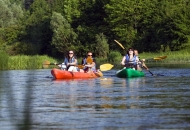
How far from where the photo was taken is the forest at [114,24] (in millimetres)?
53281

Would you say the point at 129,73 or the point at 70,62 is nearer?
the point at 129,73

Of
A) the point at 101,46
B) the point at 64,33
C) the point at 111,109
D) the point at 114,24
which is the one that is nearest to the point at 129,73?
the point at 111,109

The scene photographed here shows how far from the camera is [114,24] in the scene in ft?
200

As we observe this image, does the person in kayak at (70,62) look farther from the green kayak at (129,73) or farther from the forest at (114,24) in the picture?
the forest at (114,24)

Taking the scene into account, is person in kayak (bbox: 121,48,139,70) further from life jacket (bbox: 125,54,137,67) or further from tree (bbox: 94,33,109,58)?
tree (bbox: 94,33,109,58)

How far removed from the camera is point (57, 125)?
9.02 m

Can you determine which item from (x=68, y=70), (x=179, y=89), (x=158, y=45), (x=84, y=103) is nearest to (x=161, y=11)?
(x=158, y=45)

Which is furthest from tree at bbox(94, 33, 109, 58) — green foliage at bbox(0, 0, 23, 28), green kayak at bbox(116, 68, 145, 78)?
green kayak at bbox(116, 68, 145, 78)

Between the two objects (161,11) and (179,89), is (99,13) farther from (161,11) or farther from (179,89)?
(179,89)

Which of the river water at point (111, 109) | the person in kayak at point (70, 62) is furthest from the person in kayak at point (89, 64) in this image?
the river water at point (111, 109)

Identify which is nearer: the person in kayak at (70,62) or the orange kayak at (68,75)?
the orange kayak at (68,75)

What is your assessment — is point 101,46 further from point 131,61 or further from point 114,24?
point 131,61

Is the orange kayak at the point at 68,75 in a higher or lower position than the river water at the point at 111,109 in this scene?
higher

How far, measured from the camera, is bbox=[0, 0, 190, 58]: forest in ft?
175
